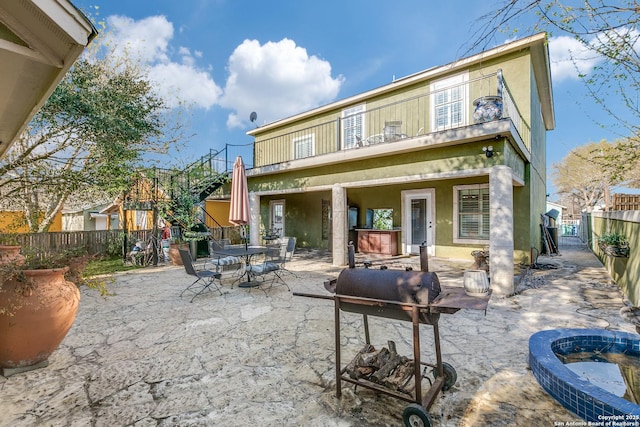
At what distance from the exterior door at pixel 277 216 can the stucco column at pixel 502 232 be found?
10927 millimetres

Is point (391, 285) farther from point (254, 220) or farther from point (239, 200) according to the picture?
point (254, 220)

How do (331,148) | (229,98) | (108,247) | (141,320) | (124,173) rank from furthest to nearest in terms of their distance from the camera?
(229,98), (331,148), (108,247), (124,173), (141,320)

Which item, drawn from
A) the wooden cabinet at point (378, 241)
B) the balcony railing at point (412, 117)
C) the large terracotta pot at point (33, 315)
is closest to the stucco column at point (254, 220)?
the balcony railing at point (412, 117)

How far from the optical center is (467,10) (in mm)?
3668

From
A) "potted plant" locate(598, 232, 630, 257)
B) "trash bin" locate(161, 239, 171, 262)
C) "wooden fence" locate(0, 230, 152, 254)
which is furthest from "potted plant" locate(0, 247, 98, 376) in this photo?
"potted plant" locate(598, 232, 630, 257)

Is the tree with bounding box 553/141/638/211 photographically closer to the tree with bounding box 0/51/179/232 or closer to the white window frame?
the white window frame

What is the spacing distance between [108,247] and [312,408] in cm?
1246

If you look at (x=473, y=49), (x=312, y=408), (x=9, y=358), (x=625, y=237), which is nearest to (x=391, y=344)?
(x=312, y=408)

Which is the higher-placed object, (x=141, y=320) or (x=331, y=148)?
(x=331, y=148)

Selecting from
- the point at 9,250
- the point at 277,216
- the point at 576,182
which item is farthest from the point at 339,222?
the point at 576,182

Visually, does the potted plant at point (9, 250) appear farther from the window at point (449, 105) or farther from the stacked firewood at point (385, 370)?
the window at point (449, 105)

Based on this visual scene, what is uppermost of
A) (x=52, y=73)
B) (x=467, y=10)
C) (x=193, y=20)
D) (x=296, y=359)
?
(x=193, y=20)

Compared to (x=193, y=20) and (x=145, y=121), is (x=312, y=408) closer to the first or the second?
(x=145, y=121)

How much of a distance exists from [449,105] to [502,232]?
5306 millimetres
